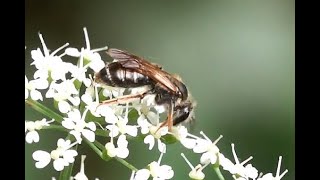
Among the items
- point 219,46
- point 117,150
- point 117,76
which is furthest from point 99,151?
point 219,46

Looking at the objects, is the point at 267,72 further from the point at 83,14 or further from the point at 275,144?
the point at 83,14

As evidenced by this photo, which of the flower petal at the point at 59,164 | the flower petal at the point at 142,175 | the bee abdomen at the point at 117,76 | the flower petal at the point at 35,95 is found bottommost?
the flower petal at the point at 142,175

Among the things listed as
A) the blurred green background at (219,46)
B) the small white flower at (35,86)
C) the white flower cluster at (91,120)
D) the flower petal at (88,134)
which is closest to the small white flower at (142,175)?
the white flower cluster at (91,120)

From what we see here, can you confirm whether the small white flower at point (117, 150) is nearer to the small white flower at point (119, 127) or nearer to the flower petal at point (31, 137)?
the small white flower at point (119, 127)

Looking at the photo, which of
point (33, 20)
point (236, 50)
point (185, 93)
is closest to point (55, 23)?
point (33, 20)

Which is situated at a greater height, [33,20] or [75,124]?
[33,20]
